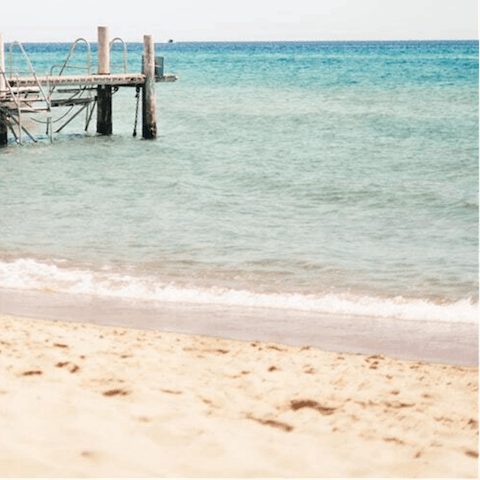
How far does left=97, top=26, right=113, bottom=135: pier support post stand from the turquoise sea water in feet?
1.95

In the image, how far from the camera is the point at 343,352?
24.9ft

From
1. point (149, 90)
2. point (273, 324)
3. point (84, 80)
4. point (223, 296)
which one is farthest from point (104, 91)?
point (273, 324)

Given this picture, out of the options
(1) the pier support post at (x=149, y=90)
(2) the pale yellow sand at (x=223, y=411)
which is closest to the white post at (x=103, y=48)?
(1) the pier support post at (x=149, y=90)

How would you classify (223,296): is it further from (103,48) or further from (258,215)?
(103,48)

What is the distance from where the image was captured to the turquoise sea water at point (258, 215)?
1013 centimetres

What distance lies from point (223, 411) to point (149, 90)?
21.5 m

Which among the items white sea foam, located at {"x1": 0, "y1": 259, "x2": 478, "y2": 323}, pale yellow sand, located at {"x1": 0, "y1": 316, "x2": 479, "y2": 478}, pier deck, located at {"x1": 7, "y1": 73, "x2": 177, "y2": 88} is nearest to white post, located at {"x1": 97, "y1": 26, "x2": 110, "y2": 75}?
pier deck, located at {"x1": 7, "y1": 73, "x2": 177, "y2": 88}

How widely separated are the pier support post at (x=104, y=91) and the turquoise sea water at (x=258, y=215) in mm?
594

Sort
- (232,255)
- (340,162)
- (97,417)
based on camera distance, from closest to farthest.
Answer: (97,417), (232,255), (340,162)

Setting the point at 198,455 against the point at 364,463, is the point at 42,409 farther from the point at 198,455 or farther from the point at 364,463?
the point at 364,463

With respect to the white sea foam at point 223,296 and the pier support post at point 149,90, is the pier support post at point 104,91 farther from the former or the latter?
the white sea foam at point 223,296

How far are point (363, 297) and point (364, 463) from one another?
4.90 metres

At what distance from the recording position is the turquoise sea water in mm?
10133

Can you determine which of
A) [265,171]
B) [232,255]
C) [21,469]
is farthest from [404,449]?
[265,171]
